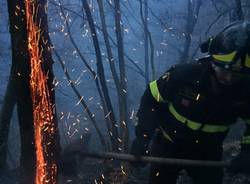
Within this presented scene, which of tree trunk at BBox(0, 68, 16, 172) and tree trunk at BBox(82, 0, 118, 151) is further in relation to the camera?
tree trunk at BBox(0, 68, 16, 172)

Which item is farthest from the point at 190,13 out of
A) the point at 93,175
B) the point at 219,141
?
the point at 219,141

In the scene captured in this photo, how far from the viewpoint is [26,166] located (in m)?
4.75

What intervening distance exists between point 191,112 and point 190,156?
589mm

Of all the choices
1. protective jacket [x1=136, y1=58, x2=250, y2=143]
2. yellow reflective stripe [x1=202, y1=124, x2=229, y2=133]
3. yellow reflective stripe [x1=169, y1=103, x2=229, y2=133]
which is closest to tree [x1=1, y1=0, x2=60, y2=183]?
protective jacket [x1=136, y1=58, x2=250, y2=143]

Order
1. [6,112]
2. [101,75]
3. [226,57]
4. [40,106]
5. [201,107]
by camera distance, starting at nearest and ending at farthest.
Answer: [226,57]
[201,107]
[40,106]
[101,75]
[6,112]

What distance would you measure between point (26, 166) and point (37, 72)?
1.14 metres

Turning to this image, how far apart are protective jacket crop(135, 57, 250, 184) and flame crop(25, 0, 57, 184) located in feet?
3.30

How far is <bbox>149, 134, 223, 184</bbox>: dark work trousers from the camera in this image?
14.8 ft

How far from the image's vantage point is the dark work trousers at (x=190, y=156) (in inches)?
178

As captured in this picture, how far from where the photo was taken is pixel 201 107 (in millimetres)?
4223

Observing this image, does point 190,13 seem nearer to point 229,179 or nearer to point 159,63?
point 229,179

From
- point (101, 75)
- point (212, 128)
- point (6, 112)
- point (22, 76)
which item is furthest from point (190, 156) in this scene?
point (6, 112)

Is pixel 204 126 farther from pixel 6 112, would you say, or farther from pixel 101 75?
pixel 6 112

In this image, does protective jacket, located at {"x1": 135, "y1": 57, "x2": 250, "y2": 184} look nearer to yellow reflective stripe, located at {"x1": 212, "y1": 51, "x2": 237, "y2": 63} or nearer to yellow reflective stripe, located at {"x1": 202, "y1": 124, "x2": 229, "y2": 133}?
yellow reflective stripe, located at {"x1": 202, "y1": 124, "x2": 229, "y2": 133}
